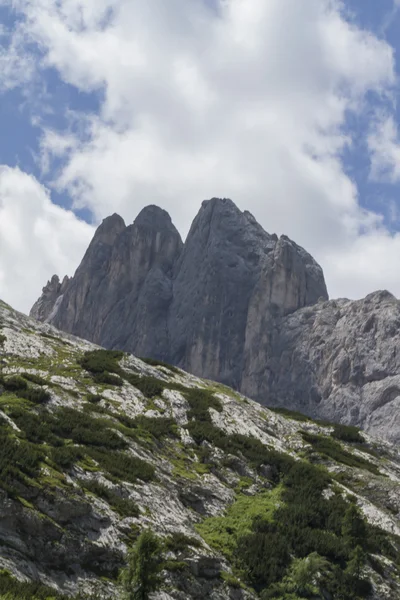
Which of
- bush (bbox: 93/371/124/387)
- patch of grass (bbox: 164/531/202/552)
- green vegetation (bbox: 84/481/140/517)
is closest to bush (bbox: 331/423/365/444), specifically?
bush (bbox: 93/371/124/387)

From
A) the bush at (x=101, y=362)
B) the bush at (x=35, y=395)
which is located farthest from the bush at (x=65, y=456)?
the bush at (x=101, y=362)

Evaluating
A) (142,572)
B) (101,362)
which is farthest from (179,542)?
(101,362)

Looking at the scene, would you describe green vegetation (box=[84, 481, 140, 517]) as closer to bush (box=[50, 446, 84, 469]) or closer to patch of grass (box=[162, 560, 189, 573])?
bush (box=[50, 446, 84, 469])

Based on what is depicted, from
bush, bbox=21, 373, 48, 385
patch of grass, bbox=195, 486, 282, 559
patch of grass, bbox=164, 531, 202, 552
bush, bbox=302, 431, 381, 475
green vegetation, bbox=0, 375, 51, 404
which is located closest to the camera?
patch of grass, bbox=164, 531, 202, 552

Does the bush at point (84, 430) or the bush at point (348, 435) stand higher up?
the bush at point (348, 435)

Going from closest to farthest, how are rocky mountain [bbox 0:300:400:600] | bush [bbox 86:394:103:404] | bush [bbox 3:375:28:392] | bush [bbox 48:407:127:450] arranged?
rocky mountain [bbox 0:300:400:600] → bush [bbox 48:407:127:450] → bush [bbox 3:375:28:392] → bush [bbox 86:394:103:404]

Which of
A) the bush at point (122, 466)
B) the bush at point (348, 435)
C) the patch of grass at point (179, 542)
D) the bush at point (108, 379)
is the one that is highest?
the bush at point (348, 435)

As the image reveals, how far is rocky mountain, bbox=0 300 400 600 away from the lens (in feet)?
75.3

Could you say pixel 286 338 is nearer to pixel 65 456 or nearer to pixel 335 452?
pixel 335 452

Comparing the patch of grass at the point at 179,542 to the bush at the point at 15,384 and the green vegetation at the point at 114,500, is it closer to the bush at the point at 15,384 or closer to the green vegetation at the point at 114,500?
the green vegetation at the point at 114,500

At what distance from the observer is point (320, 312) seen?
180000 mm

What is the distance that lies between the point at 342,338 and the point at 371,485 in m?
131

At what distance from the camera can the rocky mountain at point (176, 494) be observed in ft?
75.3

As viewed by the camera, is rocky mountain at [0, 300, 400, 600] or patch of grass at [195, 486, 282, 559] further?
patch of grass at [195, 486, 282, 559]
